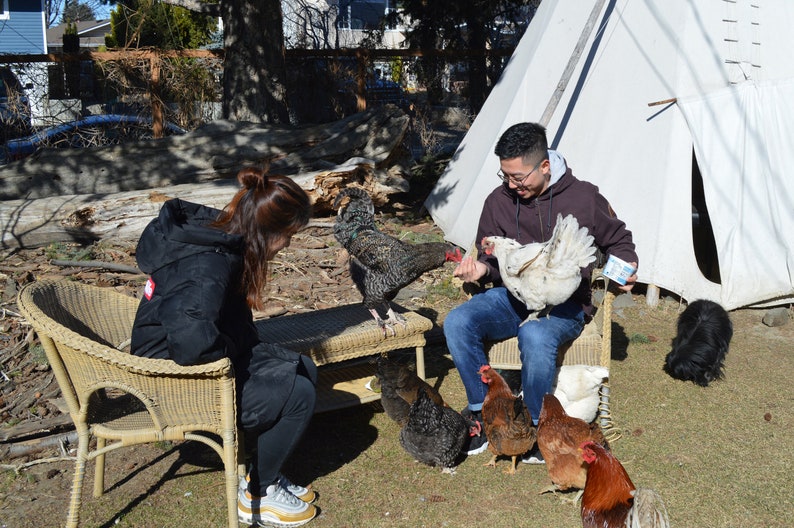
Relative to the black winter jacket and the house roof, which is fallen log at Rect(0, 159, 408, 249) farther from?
the house roof

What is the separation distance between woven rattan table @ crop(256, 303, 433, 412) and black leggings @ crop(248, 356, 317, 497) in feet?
2.11

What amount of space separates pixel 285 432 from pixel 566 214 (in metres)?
1.94

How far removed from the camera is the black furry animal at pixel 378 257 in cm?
411

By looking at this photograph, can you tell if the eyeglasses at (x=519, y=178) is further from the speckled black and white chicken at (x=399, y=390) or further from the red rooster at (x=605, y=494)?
the red rooster at (x=605, y=494)

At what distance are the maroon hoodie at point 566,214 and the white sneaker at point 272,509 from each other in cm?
169

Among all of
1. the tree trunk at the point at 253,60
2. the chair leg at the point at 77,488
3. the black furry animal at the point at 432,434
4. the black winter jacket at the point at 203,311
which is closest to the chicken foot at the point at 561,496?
the black furry animal at the point at 432,434

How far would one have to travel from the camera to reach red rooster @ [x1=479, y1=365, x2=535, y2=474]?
11.7ft

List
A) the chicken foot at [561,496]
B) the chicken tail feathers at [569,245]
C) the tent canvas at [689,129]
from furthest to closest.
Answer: the tent canvas at [689,129], the chicken tail feathers at [569,245], the chicken foot at [561,496]

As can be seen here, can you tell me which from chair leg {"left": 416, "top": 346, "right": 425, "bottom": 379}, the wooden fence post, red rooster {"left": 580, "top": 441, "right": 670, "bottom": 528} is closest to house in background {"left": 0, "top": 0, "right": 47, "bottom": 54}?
the wooden fence post

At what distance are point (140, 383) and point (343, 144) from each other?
5902mm

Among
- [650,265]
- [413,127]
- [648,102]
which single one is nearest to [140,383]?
[650,265]

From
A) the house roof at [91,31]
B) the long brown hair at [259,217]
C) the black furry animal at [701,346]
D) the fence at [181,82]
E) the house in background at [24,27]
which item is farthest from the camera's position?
the house roof at [91,31]

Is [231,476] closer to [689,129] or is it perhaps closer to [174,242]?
[174,242]

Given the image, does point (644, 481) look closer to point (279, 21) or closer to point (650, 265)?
point (650, 265)
